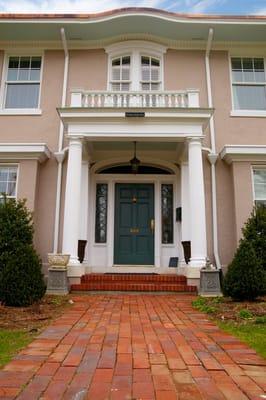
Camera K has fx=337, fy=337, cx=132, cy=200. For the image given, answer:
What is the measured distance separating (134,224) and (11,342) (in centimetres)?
593

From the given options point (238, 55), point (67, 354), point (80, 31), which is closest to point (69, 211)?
point (67, 354)

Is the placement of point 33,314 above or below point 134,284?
below

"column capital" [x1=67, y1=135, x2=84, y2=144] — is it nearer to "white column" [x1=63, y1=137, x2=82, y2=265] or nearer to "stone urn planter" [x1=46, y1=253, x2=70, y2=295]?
"white column" [x1=63, y1=137, x2=82, y2=265]

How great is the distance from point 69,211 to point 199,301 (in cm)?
337

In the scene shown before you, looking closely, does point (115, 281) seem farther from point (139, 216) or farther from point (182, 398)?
point (182, 398)

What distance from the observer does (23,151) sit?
8383mm

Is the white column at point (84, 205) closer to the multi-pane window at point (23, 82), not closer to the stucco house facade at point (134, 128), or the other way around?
the stucco house facade at point (134, 128)

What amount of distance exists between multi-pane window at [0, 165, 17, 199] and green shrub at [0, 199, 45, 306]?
1868 millimetres

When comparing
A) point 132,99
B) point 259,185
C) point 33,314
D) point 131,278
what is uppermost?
point 132,99

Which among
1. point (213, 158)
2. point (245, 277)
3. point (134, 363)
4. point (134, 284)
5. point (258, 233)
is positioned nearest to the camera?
point (134, 363)

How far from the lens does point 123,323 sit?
14.6 ft

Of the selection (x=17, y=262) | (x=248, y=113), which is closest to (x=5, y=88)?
(x=17, y=262)

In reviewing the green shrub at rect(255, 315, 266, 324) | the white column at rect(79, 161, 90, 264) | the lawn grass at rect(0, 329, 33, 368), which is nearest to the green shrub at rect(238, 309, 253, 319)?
the green shrub at rect(255, 315, 266, 324)

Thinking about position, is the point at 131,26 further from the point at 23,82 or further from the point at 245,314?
the point at 245,314
